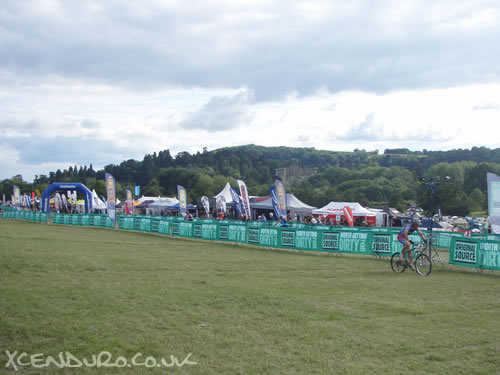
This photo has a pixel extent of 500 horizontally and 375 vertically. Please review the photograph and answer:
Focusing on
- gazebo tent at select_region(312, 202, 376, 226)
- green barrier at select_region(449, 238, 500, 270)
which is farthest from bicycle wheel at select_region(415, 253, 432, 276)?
gazebo tent at select_region(312, 202, 376, 226)

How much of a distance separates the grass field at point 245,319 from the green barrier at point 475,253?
3175mm

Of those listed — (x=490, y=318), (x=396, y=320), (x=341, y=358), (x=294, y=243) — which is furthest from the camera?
(x=294, y=243)

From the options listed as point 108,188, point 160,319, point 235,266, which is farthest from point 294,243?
point 108,188

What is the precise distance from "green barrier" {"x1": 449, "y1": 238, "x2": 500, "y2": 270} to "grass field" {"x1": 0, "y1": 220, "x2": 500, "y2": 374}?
3175mm

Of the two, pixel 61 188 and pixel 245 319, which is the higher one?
pixel 61 188

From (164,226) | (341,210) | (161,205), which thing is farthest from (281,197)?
(161,205)

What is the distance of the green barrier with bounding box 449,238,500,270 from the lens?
58.1 feet

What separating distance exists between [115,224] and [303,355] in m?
38.6

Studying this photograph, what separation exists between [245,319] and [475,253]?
12993mm

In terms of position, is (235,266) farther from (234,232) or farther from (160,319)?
(234,232)

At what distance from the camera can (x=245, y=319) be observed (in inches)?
343

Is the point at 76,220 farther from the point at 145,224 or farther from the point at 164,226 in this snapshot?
the point at 164,226

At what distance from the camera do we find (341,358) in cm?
693

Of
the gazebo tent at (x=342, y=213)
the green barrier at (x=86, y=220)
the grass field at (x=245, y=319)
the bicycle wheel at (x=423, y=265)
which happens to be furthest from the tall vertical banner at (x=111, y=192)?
the bicycle wheel at (x=423, y=265)
